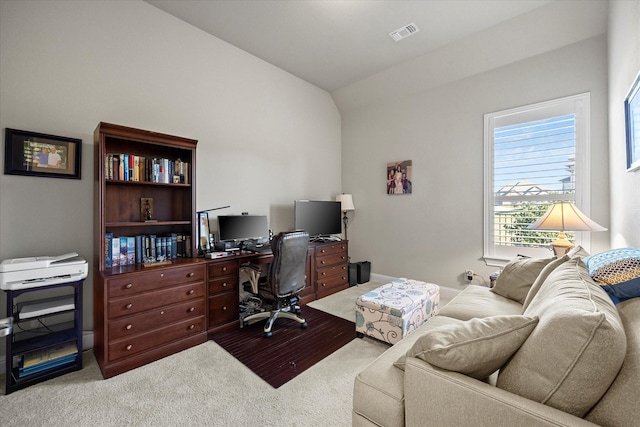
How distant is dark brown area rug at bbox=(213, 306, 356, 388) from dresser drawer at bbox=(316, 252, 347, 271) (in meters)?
0.85

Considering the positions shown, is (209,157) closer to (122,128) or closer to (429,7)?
(122,128)

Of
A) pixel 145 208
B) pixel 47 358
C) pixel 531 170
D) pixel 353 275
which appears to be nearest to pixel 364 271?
pixel 353 275

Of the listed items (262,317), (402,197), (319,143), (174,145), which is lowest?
(262,317)

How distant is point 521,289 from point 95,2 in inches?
177

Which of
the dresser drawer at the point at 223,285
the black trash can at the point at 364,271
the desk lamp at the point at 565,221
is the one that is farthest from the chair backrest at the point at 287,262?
the desk lamp at the point at 565,221

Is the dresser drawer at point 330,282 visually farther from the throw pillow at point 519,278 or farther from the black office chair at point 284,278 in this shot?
the throw pillow at point 519,278

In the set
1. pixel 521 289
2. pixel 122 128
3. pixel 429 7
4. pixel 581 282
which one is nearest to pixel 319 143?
pixel 429 7

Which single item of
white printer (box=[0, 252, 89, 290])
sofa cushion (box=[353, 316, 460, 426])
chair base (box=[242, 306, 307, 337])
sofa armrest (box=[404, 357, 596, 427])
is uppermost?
white printer (box=[0, 252, 89, 290])

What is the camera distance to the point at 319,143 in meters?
4.75

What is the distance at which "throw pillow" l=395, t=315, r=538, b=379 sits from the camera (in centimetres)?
96

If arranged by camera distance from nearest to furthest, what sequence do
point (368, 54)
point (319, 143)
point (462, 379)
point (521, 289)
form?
point (462, 379) → point (521, 289) → point (368, 54) → point (319, 143)

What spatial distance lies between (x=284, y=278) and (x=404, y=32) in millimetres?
3115

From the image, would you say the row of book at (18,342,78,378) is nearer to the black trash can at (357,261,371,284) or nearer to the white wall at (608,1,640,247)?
the black trash can at (357,261,371,284)

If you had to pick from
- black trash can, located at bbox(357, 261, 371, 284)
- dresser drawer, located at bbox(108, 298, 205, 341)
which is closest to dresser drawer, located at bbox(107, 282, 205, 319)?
dresser drawer, located at bbox(108, 298, 205, 341)
